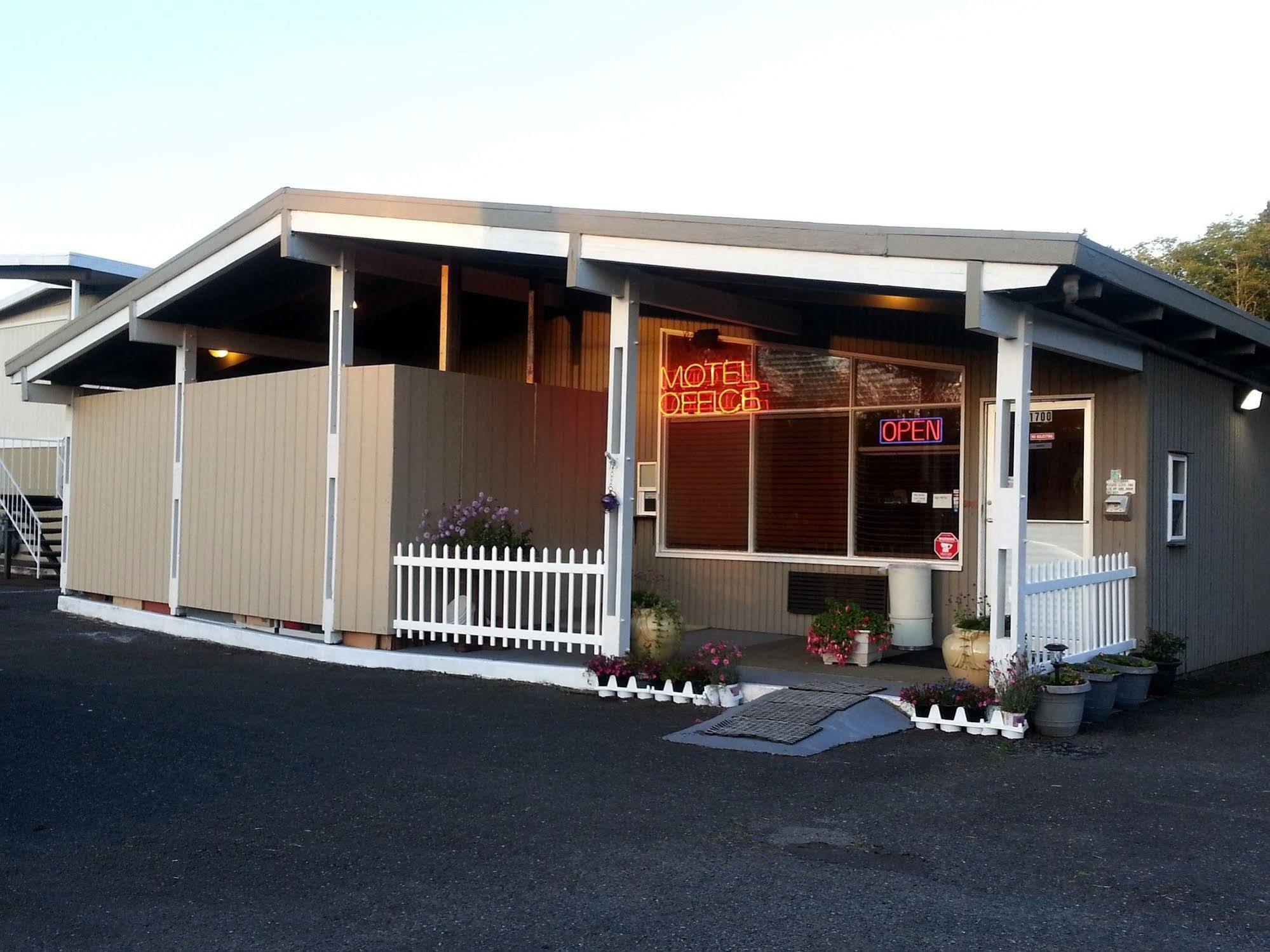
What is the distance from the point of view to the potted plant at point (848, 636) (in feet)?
32.6

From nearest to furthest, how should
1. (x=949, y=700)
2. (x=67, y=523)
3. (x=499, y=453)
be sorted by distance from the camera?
(x=949, y=700)
(x=499, y=453)
(x=67, y=523)

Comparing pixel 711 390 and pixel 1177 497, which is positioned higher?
pixel 711 390

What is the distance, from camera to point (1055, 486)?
10.4m

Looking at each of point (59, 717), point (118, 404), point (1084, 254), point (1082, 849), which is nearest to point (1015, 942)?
point (1082, 849)

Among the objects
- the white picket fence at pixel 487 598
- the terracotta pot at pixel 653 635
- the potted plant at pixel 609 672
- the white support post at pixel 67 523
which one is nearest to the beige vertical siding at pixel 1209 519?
the terracotta pot at pixel 653 635

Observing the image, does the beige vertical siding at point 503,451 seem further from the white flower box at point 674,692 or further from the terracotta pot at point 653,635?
the white flower box at point 674,692

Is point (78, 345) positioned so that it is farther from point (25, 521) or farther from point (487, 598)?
point (25, 521)

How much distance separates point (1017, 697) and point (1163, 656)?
2.59m

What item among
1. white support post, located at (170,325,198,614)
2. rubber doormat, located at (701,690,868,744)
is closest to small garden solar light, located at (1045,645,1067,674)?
rubber doormat, located at (701,690,868,744)

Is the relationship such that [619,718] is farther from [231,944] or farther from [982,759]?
[231,944]

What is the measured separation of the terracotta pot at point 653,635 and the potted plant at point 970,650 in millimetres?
2179

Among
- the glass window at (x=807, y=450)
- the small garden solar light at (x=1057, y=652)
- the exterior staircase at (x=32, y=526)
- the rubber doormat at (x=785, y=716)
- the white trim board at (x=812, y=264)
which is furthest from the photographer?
the exterior staircase at (x=32, y=526)

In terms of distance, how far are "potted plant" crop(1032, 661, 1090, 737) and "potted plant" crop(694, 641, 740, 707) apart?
2.12m

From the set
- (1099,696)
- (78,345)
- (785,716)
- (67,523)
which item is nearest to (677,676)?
(785,716)
